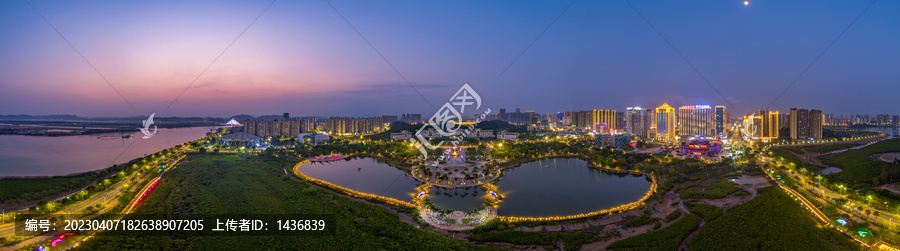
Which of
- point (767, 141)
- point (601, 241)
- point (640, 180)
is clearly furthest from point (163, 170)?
point (767, 141)

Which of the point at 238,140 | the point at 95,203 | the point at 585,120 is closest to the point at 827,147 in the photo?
the point at 585,120

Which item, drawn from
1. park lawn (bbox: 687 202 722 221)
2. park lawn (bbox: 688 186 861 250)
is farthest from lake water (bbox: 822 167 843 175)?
park lawn (bbox: 687 202 722 221)

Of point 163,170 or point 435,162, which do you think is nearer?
point 163,170

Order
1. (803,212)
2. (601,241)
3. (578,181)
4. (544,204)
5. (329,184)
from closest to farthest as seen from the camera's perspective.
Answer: (601,241) < (803,212) < (544,204) < (329,184) < (578,181)

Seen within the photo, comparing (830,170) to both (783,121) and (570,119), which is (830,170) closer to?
(783,121)

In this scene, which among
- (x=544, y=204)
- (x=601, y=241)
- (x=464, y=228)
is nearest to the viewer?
(x=601, y=241)

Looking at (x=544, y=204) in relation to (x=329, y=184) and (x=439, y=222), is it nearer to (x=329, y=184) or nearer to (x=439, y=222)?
(x=439, y=222)

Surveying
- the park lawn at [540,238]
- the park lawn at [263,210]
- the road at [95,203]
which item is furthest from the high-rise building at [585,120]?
the road at [95,203]
